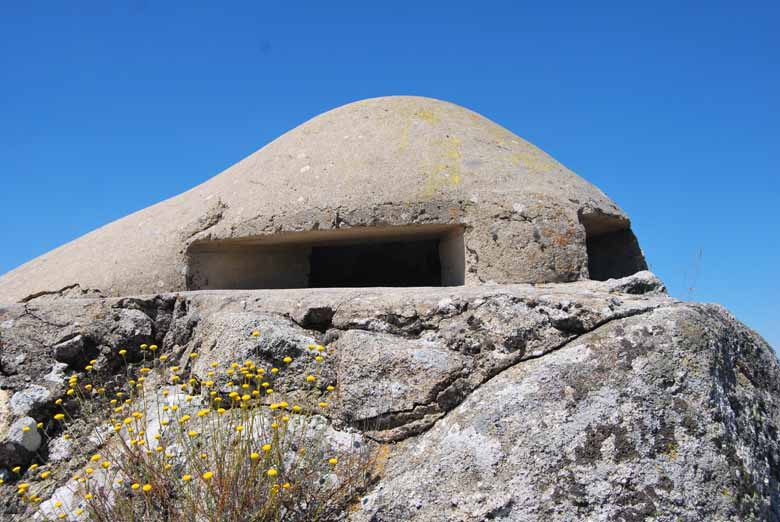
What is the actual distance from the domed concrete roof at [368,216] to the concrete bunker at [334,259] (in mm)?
11

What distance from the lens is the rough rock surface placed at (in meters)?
2.80

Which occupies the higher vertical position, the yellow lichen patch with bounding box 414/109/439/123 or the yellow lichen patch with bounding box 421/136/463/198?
the yellow lichen patch with bounding box 414/109/439/123

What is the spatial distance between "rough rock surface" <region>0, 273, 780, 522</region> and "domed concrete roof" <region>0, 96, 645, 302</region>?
758 mm

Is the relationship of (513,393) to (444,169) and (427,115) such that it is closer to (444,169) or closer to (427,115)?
(444,169)

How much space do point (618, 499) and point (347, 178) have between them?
266cm

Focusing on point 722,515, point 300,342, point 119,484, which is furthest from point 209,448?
point 722,515

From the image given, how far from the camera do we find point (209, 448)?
3.13 m

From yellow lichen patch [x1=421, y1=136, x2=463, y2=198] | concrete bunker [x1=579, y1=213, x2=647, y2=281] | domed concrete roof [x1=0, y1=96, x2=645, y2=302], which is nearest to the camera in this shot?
domed concrete roof [x1=0, y1=96, x2=645, y2=302]

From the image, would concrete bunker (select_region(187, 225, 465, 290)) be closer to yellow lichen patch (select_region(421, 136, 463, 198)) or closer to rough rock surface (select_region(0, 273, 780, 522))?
yellow lichen patch (select_region(421, 136, 463, 198))

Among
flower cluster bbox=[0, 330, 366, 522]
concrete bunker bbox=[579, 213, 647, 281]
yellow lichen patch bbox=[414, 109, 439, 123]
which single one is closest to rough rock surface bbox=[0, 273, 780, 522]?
flower cluster bbox=[0, 330, 366, 522]

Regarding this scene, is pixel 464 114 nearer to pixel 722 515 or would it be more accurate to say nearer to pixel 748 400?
pixel 748 400

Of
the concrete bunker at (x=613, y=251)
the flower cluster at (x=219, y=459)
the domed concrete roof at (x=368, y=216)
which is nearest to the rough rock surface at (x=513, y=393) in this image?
the flower cluster at (x=219, y=459)

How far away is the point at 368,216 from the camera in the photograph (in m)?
4.48

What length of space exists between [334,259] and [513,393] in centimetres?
280
